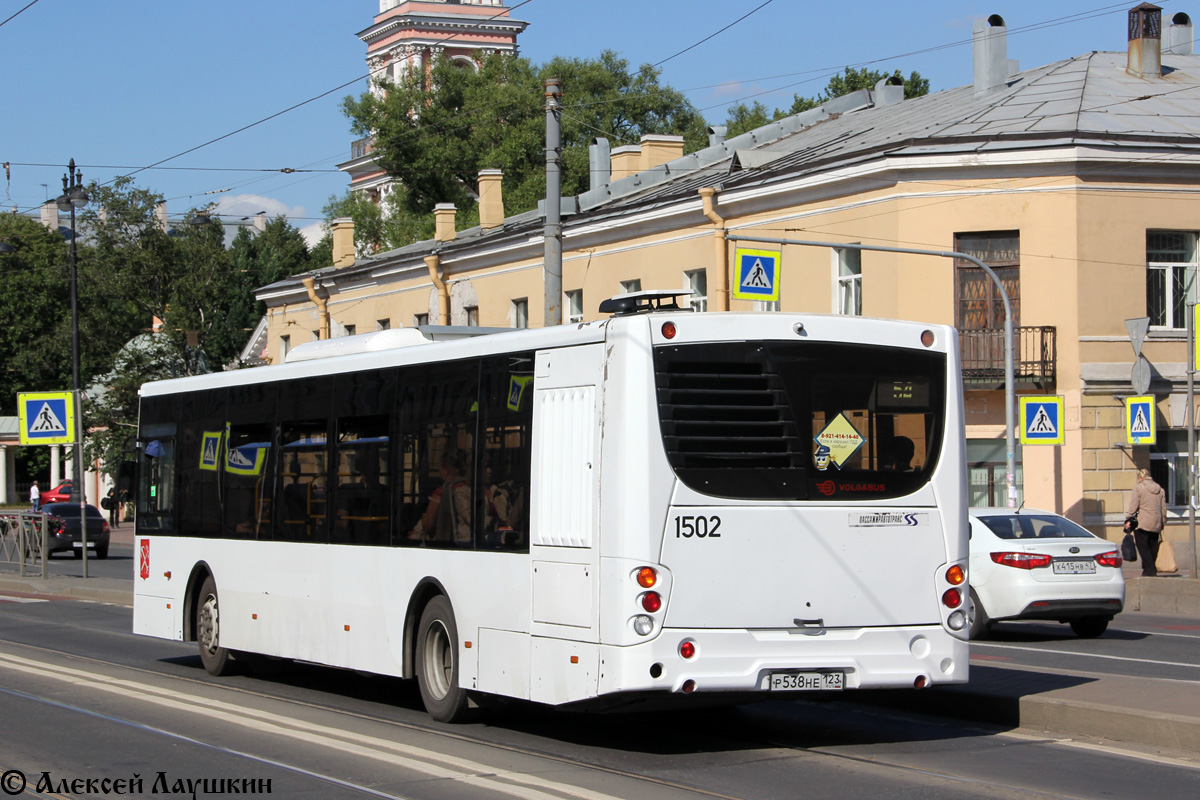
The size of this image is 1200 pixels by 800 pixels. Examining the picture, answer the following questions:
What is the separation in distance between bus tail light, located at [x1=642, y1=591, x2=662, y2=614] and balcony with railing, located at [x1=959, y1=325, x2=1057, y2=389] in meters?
21.2

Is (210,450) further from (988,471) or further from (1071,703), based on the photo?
(988,471)

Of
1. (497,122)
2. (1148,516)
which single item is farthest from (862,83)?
(1148,516)

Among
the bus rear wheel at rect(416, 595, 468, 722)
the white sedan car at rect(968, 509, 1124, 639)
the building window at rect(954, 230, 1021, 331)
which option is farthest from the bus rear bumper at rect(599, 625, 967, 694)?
the building window at rect(954, 230, 1021, 331)

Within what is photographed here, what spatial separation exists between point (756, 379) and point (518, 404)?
1.65 metres

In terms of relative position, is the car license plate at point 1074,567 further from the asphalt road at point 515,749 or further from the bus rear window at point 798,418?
the bus rear window at point 798,418

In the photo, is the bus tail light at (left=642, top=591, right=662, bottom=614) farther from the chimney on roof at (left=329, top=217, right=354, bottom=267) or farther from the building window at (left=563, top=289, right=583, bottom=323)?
the chimney on roof at (left=329, top=217, right=354, bottom=267)

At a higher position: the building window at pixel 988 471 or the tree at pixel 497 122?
the tree at pixel 497 122

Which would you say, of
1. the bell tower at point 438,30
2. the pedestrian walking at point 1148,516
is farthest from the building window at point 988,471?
the bell tower at point 438,30

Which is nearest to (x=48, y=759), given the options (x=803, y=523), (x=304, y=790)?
(x=304, y=790)

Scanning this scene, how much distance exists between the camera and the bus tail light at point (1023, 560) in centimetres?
1605

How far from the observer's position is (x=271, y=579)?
41.8 ft

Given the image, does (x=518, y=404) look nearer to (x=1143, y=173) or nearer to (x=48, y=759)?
(x=48, y=759)

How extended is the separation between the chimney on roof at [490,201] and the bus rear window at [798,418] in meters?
38.1

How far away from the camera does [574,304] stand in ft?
128
